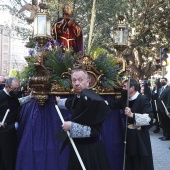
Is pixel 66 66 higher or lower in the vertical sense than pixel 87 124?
higher

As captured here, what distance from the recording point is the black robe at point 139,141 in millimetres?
4848

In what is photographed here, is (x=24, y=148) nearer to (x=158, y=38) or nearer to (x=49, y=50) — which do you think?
(x=49, y=50)

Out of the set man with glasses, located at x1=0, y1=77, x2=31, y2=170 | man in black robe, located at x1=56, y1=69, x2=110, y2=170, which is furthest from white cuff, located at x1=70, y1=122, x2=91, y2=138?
man with glasses, located at x1=0, y1=77, x2=31, y2=170

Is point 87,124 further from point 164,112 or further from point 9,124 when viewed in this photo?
point 164,112

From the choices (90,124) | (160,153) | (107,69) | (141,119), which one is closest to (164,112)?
(160,153)

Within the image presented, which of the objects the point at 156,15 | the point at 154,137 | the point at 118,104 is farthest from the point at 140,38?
the point at 118,104

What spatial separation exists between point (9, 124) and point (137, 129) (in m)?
2.27

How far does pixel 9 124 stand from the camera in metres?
5.47

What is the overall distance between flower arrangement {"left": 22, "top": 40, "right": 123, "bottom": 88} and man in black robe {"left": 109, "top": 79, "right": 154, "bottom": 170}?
1.32ft

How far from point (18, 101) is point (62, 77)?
1.04 metres

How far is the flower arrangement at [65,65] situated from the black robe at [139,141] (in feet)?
1.70

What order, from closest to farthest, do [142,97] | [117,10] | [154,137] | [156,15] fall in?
[142,97], [154,137], [117,10], [156,15]

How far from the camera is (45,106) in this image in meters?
5.18

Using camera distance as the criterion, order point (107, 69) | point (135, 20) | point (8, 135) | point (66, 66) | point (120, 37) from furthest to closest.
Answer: point (135, 20)
point (120, 37)
point (107, 69)
point (8, 135)
point (66, 66)
